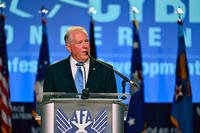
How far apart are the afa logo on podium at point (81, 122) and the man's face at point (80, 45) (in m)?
0.66

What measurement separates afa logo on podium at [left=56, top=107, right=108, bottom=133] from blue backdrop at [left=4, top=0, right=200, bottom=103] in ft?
15.7

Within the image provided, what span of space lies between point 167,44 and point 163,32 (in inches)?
7.8

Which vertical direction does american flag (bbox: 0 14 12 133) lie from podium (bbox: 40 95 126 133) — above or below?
below

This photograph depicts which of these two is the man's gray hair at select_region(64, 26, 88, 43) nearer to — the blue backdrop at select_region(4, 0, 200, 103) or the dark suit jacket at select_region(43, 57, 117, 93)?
the dark suit jacket at select_region(43, 57, 117, 93)

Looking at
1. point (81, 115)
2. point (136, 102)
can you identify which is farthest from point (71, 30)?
point (136, 102)

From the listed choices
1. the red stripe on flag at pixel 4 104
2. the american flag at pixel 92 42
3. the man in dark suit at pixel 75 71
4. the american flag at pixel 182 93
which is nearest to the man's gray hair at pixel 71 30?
the man in dark suit at pixel 75 71

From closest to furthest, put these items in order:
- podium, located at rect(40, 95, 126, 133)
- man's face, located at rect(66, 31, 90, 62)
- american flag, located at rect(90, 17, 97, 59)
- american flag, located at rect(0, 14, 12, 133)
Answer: podium, located at rect(40, 95, 126, 133), man's face, located at rect(66, 31, 90, 62), american flag, located at rect(0, 14, 12, 133), american flag, located at rect(90, 17, 97, 59)

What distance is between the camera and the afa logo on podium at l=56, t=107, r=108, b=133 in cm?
274

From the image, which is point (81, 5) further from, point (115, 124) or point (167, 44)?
point (115, 124)

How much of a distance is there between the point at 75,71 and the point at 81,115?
718 millimetres

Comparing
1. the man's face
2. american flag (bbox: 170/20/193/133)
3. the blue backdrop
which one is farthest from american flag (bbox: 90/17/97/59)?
the man's face

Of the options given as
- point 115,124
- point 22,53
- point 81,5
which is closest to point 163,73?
point 81,5

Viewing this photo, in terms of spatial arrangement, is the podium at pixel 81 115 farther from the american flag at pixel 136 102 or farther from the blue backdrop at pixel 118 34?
→ the blue backdrop at pixel 118 34

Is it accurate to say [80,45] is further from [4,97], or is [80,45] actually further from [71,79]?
[4,97]
